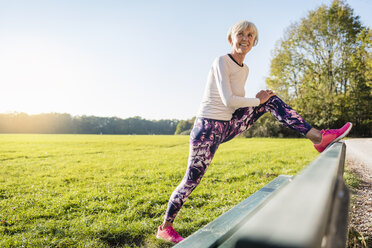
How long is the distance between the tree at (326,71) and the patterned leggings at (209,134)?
29.7m

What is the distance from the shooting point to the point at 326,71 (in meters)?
30.3

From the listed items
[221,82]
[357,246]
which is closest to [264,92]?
[221,82]

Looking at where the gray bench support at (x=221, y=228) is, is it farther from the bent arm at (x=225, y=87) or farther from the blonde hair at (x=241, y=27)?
the blonde hair at (x=241, y=27)

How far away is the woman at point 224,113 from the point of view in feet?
8.42

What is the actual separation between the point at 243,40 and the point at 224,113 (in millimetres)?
727

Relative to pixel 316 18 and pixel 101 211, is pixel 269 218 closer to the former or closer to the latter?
pixel 101 211

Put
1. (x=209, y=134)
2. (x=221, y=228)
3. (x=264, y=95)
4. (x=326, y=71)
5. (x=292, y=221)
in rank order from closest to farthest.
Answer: (x=292, y=221), (x=221, y=228), (x=209, y=134), (x=264, y=95), (x=326, y=71)

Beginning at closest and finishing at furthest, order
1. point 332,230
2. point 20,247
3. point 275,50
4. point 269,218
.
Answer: point 269,218 < point 332,230 < point 20,247 < point 275,50

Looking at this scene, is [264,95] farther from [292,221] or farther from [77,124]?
[77,124]

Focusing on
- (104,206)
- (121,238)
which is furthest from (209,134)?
(104,206)

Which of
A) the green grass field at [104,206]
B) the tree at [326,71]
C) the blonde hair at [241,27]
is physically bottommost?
the green grass field at [104,206]

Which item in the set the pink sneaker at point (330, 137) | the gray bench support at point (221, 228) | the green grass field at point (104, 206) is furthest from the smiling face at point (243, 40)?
the green grass field at point (104, 206)

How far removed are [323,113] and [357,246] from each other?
98.1ft

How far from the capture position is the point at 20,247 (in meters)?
3.19
